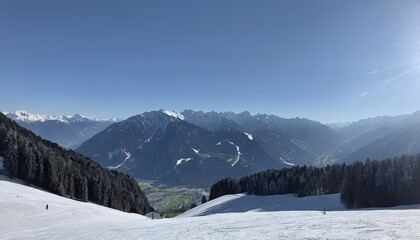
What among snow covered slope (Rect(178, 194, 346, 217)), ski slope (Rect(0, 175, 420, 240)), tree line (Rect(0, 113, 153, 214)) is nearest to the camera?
ski slope (Rect(0, 175, 420, 240))

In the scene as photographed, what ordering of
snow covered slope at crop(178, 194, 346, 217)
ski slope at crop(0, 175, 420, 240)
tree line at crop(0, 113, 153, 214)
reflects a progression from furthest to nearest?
snow covered slope at crop(178, 194, 346, 217) < tree line at crop(0, 113, 153, 214) < ski slope at crop(0, 175, 420, 240)

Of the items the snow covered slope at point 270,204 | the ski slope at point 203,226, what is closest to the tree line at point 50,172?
the ski slope at point 203,226

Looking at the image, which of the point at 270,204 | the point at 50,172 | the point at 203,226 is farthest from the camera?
the point at 270,204

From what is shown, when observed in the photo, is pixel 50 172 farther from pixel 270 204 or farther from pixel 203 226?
pixel 270 204

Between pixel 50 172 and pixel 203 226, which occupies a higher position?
pixel 50 172

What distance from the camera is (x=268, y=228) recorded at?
31359mm

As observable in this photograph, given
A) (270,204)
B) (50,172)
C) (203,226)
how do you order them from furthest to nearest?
(270,204) → (50,172) → (203,226)

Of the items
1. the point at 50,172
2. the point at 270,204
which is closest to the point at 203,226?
the point at 50,172

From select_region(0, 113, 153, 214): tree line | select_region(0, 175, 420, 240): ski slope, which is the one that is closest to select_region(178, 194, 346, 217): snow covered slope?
select_region(0, 113, 153, 214): tree line

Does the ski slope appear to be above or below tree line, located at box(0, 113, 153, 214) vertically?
below

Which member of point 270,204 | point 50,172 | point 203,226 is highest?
point 50,172

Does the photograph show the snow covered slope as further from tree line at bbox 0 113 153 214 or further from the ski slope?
the ski slope

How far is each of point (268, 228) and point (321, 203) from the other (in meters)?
67.7

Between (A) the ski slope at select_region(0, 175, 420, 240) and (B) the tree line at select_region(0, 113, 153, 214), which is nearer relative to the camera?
(A) the ski slope at select_region(0, 175, 420, 240)
